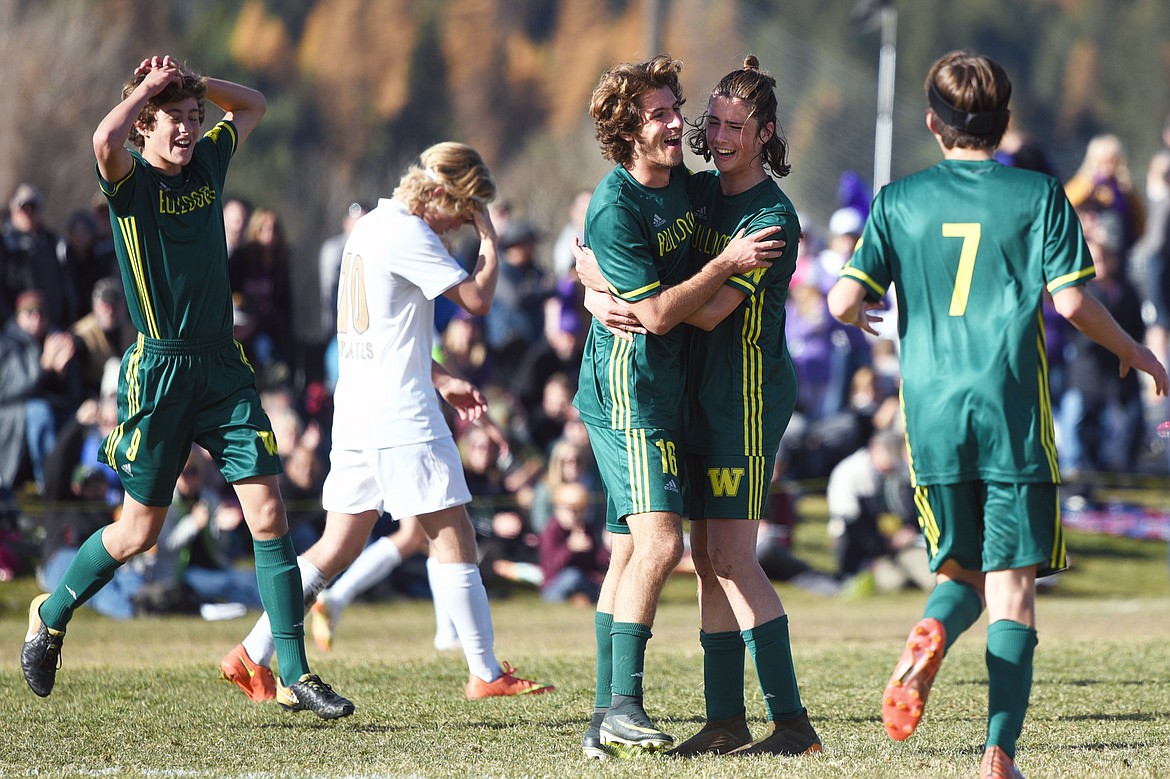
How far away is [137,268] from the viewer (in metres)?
6.21

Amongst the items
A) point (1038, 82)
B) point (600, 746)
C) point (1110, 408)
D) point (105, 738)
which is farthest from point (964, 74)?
point (1038, 82)

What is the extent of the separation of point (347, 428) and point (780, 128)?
92.8 inches

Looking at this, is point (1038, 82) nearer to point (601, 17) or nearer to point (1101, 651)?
point (601, 17)

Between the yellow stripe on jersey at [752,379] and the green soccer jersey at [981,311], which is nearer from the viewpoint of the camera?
the green soccer jersey at [981,311]

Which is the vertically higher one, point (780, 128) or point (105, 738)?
point (780, 128)

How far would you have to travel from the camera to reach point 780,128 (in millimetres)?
5805

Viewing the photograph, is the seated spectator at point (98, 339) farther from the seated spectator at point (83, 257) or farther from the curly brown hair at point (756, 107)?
the curly brown hair at point (756, 107)

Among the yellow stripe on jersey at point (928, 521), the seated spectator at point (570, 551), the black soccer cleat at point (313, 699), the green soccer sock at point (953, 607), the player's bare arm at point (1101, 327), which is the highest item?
the player's bare arm at point (1101, 327)

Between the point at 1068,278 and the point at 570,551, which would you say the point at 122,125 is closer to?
the point at 1068,278

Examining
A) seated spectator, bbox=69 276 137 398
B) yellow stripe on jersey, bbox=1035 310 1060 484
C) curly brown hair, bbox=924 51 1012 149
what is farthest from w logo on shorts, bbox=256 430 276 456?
seated spectator, bbox=69 276 137 398

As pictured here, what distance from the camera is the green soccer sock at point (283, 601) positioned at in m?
6.34

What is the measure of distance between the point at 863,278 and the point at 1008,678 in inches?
49.8

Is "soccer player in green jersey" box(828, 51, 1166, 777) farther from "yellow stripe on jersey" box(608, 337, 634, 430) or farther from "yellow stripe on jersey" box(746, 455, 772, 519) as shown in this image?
"yellow stripe on jersey" box(608, 337, 634, 430)

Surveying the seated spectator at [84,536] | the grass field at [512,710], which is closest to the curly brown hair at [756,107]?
the grass field at [512,710]
